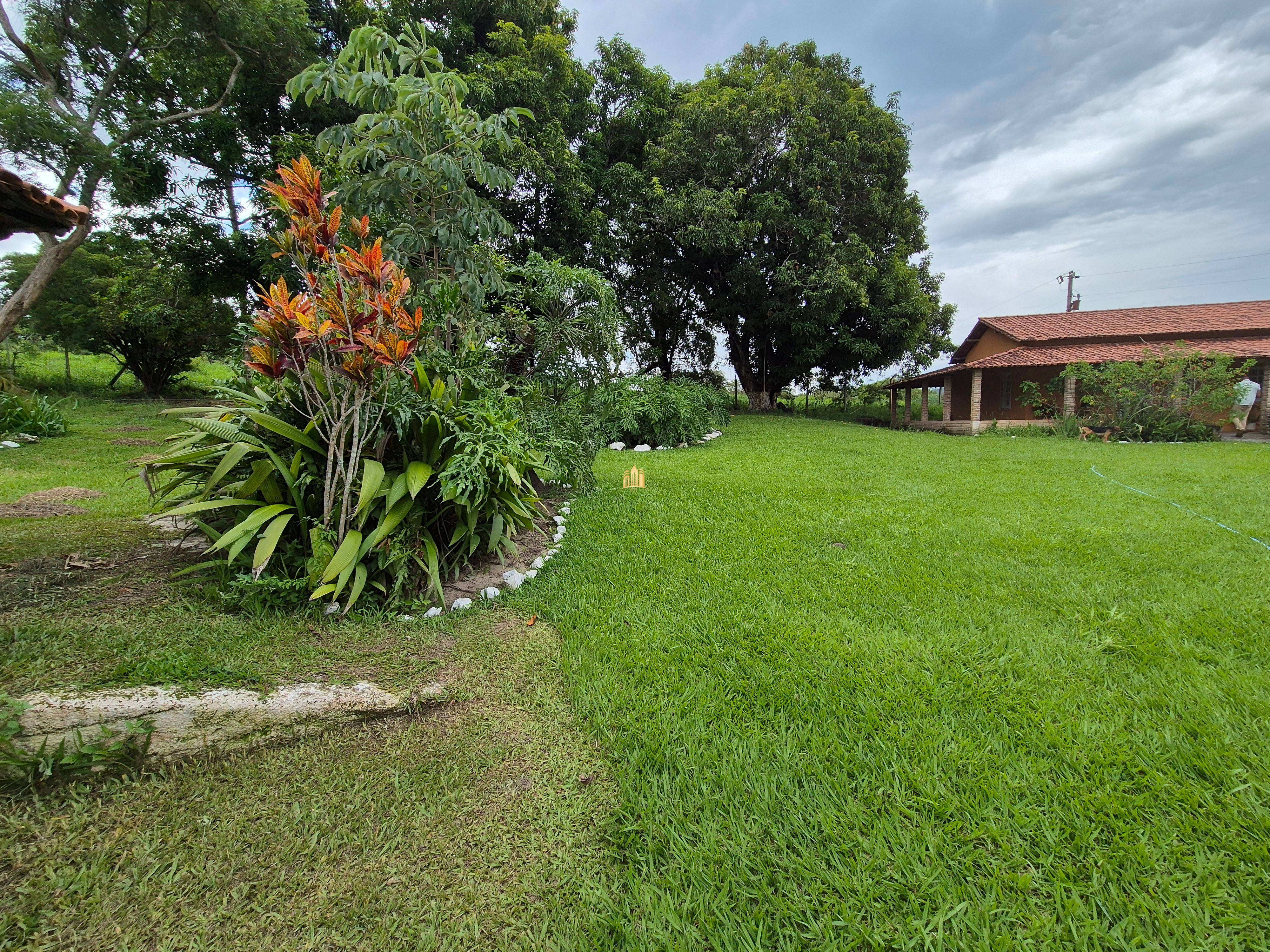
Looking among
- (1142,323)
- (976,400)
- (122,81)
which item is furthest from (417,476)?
(1142,323)

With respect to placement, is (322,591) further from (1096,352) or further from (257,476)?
(1096,352)

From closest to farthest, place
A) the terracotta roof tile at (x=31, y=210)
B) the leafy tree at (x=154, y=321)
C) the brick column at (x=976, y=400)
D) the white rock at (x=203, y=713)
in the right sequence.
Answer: the white rock at (x=203, y=713) < the terracotta roof tile at (x=31, y=210) < the leafy tree at (x=154, y=321) < the brick column at (x=976, y=400)

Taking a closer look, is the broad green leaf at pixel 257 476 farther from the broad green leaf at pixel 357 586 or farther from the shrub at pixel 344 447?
the broad green leaf at pixel 357 586

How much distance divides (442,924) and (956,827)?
1216 millimetres

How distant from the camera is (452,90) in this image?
120 inches

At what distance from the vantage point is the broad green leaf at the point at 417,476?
226 cm

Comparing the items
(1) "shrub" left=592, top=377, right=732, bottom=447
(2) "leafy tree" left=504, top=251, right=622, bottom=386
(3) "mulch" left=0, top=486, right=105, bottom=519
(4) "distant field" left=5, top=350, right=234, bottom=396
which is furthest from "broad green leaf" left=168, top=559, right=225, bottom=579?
(4) "distant field" left=5, top=350, right=234, bottom=396

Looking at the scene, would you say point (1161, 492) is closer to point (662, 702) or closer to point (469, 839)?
point (662, 702)

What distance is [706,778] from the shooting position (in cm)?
140

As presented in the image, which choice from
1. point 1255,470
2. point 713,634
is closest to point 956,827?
point 713,634

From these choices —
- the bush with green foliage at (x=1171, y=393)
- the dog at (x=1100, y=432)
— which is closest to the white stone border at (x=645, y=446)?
the dog at (x=1100, y=432)

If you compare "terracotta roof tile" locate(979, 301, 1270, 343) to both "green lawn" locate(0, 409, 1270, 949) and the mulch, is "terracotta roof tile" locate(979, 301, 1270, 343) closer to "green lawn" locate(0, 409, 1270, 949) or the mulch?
"green lawn" locate(0, 409, 1270, 949)

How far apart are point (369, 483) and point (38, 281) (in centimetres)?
969

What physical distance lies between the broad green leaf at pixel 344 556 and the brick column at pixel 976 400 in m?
14.6
